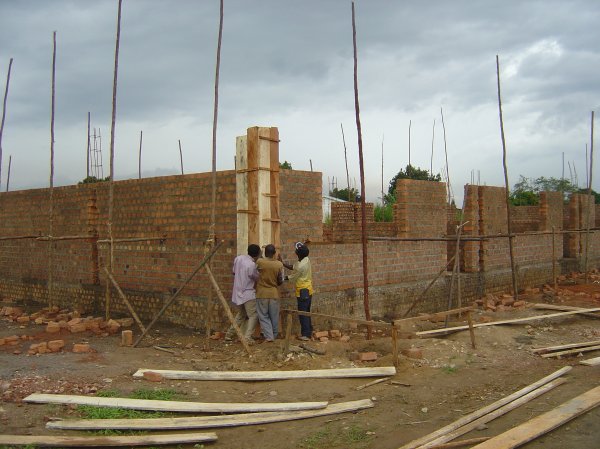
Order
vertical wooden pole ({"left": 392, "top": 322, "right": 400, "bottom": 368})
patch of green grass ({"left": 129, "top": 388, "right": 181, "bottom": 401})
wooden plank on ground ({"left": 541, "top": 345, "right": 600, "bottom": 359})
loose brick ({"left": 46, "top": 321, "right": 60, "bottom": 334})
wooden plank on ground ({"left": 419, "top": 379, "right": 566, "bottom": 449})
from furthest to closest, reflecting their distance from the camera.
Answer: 1. loose brick ({"left": 46, "top": 321, "right": 60, "bottom": 334})
2. wooden plank on ground ({"left": 541, "top": 345, "right": 600, "bottom": 359})
3. vertical wooden pole ({"left": 392, "top": 322, "right": 400, "bottom": 368})
4. patch of green grass ({"left": 129, "top": 388, "right": 181, "bottom": 401})
5. wooden plank on ground ({"left": 419, "top": 379, "right": 566, "bottom": 449})

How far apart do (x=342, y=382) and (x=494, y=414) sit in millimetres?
1775

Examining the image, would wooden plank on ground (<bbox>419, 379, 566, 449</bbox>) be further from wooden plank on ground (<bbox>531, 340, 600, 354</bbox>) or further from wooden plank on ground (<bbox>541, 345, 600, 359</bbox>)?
wooden plank on ground (<bbox>531, 340, 600, 354</bbox>)

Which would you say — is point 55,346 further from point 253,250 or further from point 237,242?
point 253,250

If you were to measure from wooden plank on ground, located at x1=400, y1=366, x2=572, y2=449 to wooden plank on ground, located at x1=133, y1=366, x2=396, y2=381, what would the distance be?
1.37 metres

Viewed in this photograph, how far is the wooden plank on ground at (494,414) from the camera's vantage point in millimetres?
4496

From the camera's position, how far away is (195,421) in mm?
5012

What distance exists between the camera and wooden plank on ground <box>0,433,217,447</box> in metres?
4.54

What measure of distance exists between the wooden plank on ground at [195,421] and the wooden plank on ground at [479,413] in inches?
38.6

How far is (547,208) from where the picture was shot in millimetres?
15633

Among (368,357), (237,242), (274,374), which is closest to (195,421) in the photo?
(274,374)

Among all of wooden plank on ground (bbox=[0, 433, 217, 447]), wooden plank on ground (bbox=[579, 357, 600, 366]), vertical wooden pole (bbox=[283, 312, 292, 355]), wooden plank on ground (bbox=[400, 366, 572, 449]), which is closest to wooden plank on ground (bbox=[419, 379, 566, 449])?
wooden plank on ground (bbox=[400, 366, 572, 449])

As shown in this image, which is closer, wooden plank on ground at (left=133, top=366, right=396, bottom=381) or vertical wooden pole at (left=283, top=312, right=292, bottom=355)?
wooden plank on ground at (left=133, top=366, right=396, bottom=381)

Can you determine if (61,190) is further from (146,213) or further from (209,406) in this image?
(209,406)

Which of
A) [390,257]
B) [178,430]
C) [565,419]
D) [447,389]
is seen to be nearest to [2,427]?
[178,430]
